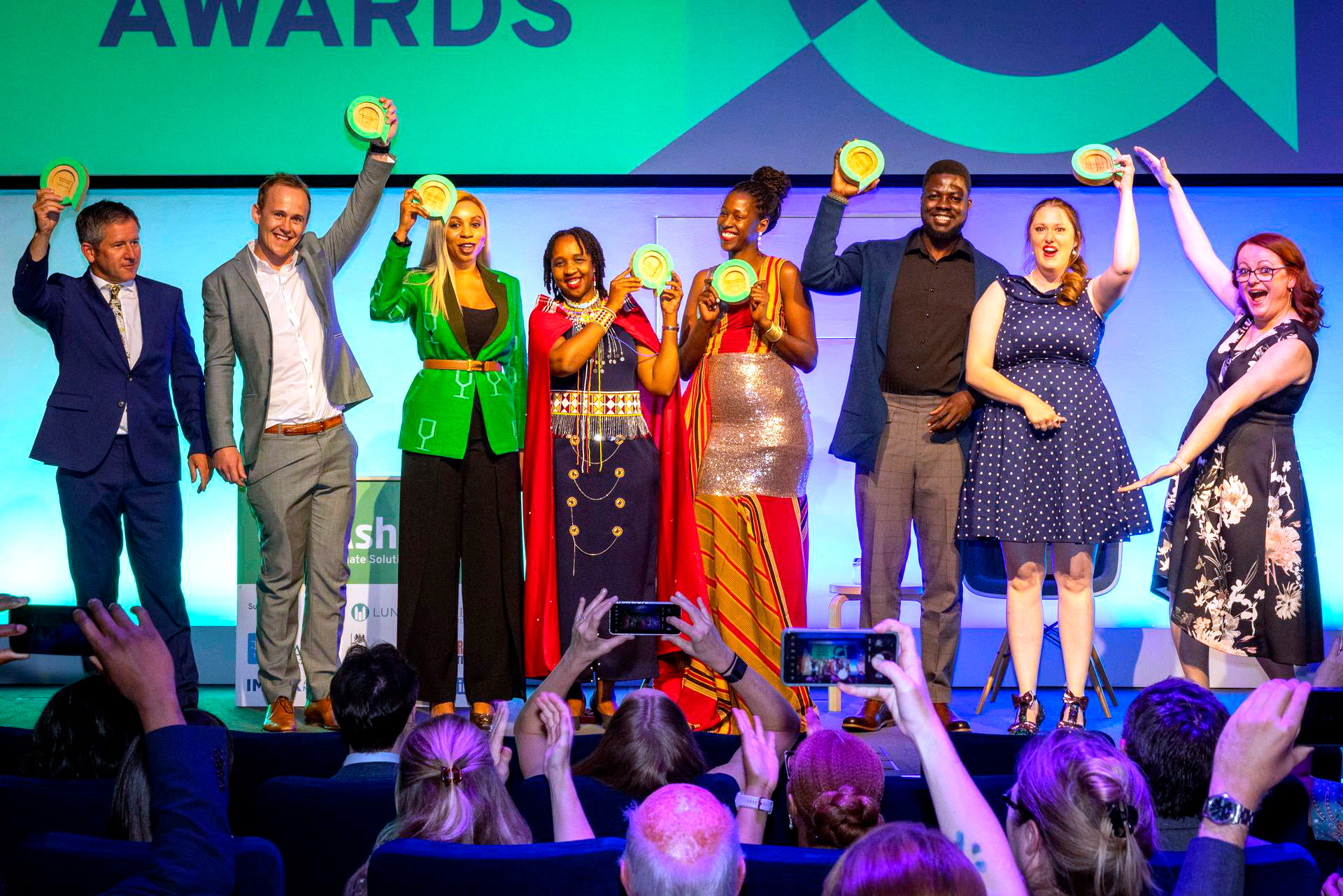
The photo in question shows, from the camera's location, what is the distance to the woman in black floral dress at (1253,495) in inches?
150

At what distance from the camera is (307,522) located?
4.27m

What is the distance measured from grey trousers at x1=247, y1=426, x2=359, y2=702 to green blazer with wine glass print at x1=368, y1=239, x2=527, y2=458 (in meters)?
0.33

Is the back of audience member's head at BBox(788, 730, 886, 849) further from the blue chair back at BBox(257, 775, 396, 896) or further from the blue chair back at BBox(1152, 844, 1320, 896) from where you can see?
the blue chair back at BBox(257, 775, 396, 896)

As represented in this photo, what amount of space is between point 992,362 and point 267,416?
233 cm

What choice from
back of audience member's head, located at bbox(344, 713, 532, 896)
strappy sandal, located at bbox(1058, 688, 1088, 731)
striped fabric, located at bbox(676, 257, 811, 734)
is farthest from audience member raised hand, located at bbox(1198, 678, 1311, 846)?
striped fabric, located at bbox(676, 257, 811, 734)

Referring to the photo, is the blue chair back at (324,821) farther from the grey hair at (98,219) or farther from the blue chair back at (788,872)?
the grey hair at (98,219)

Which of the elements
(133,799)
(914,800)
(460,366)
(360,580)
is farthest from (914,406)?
(133,799)

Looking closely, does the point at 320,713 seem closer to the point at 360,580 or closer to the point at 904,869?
the point at 360,580

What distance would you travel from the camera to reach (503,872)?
165 centimetres

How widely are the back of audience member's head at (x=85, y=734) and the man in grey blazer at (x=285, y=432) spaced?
212cm

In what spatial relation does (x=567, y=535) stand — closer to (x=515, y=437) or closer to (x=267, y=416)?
(x=515, y=437)

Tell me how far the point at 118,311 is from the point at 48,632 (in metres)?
2.52

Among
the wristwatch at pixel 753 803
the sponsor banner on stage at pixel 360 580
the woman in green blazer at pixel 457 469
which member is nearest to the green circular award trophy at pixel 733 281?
the woman in green blazer at pixel 457 469

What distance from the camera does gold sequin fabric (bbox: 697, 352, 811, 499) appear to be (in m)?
4.14
